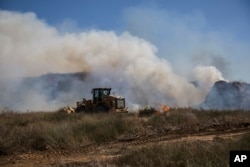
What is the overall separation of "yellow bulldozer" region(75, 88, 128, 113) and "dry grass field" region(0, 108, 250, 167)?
466 inches

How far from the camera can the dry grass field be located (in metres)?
9.98

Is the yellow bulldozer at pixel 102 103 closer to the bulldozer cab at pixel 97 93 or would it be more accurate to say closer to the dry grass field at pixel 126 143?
the bulldozer cab at pixel 97 93

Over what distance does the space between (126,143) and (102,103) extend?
19.6 meters

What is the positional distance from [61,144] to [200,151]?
8187 millimetres

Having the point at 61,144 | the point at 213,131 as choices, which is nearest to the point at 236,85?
the point at 213,131

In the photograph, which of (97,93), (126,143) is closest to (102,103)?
(97,93)

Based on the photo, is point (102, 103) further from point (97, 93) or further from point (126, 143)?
point (126, 143)

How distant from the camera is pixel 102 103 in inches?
1438

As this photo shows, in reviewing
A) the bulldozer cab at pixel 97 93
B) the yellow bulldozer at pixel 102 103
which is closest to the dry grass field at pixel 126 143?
the yellow bulldozer at pixel 102 103

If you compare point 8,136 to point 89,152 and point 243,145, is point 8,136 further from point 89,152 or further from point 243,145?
point 243,145

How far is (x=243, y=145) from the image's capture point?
33.8 ft

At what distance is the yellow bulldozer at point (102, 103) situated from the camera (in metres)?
36.2

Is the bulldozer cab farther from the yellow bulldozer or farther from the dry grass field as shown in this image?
the dry grass field

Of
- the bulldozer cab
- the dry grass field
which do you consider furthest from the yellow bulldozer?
the dry grass field
